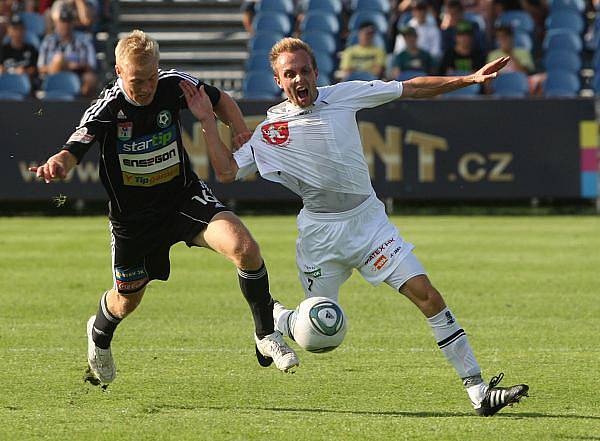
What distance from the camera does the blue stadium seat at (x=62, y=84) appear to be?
1927 centimetres

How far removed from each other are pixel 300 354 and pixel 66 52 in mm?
12678

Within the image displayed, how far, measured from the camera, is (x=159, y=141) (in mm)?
7039

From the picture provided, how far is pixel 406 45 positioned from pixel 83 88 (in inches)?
203

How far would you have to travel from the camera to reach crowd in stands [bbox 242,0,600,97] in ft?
64.7

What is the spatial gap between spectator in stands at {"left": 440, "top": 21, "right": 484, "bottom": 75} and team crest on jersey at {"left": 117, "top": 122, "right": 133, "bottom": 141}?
1308cm

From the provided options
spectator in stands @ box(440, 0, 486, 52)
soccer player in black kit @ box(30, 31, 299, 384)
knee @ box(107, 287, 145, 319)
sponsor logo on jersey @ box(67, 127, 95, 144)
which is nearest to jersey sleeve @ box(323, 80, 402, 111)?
soccer player in black kit @ box(30, 31, 299, 384)

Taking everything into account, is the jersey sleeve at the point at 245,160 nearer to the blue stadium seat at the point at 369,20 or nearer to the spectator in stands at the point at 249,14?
the blue stadium seat at the point at 369,20

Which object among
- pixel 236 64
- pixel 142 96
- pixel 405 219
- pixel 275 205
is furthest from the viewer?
pixel 236 64

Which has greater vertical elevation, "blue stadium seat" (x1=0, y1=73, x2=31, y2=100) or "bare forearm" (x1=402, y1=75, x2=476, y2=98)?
"bare forearm" (x1=402, y1=75, x2=476, y2=98)

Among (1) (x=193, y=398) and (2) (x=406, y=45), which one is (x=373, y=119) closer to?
(2) (x=406, y=45)

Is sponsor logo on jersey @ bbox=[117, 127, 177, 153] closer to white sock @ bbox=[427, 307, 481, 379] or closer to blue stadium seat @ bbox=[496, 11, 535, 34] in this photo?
white sock @ bbox=[427, 307, 481, 379]

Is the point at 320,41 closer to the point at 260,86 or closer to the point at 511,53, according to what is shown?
the point at 260,86

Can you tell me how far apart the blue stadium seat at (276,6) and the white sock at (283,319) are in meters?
15.9

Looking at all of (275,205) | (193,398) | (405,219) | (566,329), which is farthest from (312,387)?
(275,205)
